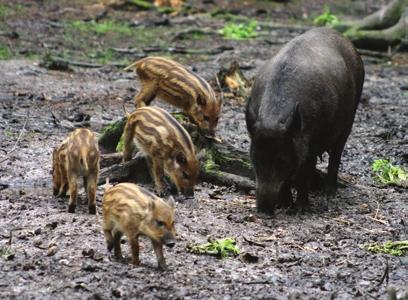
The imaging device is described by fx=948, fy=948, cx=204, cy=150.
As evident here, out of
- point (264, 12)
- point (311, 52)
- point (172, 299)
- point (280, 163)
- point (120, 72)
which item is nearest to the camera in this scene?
point (172, 299)

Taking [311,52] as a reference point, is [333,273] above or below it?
below

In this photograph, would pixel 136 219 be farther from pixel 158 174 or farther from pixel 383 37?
pixel 383 37

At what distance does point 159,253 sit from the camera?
6184 mm

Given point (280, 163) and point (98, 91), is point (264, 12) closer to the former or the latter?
point (98, 91)

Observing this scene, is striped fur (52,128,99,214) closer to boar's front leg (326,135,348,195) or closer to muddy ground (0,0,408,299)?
muddy ground (0,0,408,299)

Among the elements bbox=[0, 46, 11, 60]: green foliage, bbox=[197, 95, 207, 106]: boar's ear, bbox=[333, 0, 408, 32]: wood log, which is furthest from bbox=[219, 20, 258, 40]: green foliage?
bbox=[197, 95, 207, 106]: boar's ear

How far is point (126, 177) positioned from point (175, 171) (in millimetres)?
661

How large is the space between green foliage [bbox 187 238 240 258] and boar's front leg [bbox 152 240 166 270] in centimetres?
66

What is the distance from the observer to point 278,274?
657cm

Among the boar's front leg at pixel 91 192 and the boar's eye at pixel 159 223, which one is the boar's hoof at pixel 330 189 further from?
the boar's eye at pixel 159 223

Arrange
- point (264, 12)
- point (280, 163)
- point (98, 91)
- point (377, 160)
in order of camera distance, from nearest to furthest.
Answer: point (280, 163) → point (377, 160) → point (98, 91) → point (264, 12)

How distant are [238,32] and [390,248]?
41.8 feet

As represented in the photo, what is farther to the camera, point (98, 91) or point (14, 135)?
point (98, 91)

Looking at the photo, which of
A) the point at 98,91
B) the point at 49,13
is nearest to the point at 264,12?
the point at 49,13
